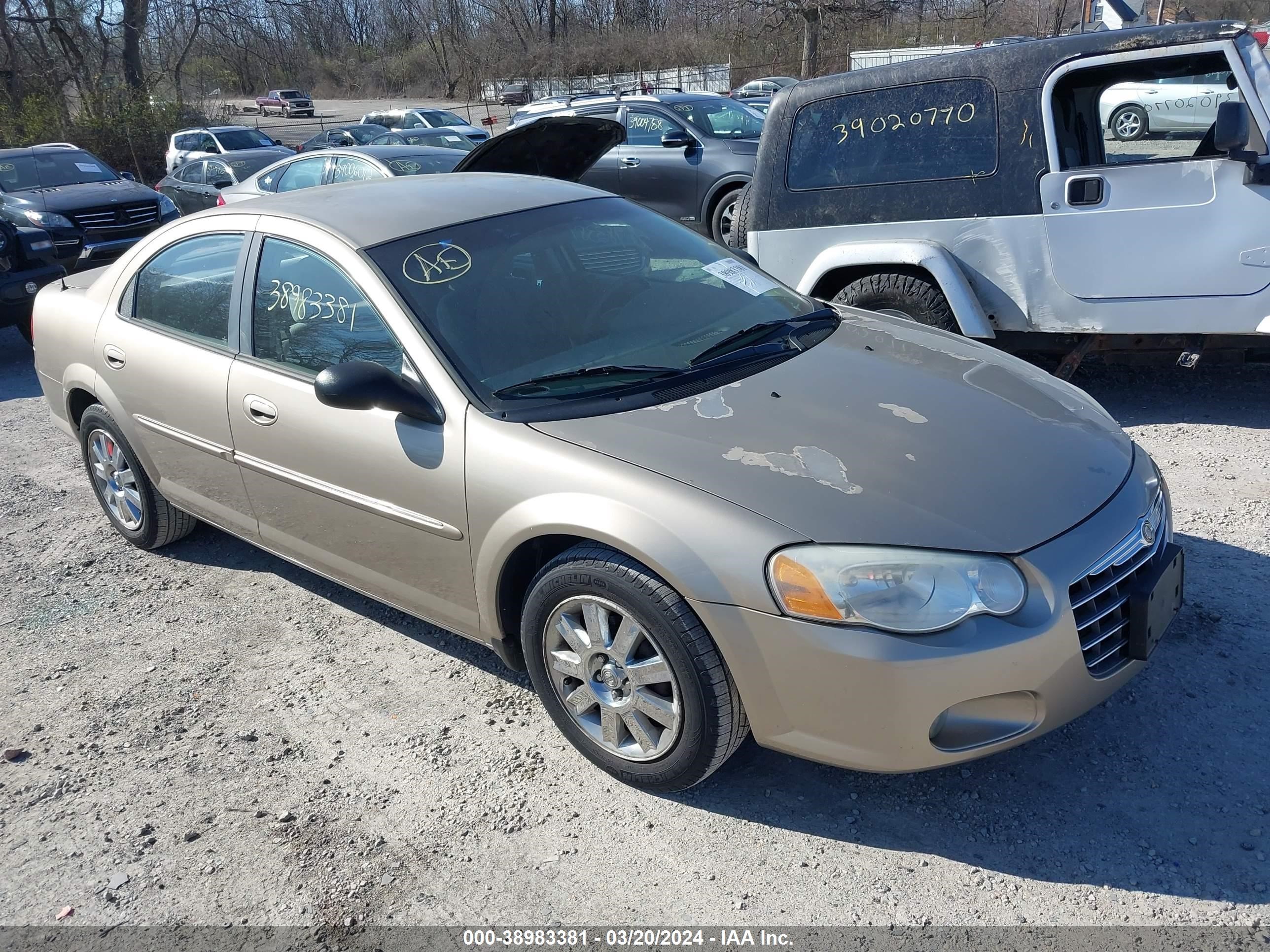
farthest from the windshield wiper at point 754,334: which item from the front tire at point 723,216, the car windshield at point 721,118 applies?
the car windshield at point 721,118

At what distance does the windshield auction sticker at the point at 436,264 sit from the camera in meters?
3.31

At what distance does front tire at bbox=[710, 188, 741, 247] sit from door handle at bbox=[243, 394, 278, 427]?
318 inches

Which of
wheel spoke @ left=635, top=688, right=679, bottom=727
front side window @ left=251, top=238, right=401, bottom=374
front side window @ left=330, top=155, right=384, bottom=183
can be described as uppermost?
front side window @ left=330, top=155, right=384, bottom=183

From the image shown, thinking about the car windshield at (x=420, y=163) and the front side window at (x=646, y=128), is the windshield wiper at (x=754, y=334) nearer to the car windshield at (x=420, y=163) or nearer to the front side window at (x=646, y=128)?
the car windshield at (x=420, y=163)

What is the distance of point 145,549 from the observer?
4773mm

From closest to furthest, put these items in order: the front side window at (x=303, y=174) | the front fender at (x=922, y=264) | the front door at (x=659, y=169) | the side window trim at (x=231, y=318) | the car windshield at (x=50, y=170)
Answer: the side window trim at (x=231, y=318) → the front fender at (x=922, y=264) → the front side window at (x=303, y=174) → the front door at (x=659, y=169) → the car windshield at (x=50, y=170)

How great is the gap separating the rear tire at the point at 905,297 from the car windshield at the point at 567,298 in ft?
6.10

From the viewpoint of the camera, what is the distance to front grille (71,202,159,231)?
456 inches

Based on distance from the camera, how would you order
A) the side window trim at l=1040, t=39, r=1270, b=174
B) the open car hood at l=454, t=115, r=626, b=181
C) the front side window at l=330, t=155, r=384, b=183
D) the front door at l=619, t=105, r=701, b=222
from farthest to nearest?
the front door at l=619, t=105, r=701, b=222
the front side window at l=330, t=155, r=384, b=183
the open car hood at l=454, t=115, r=626, b=181
the side window trim at l=1040, t=39, r=1270, b=174

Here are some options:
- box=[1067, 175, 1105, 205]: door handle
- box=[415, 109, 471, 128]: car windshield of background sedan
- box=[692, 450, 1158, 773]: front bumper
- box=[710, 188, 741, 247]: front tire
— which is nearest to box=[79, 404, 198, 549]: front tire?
box=[692, 450, 1158, 773]: front bumper

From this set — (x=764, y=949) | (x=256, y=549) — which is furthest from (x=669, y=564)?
(x=256, y=549)

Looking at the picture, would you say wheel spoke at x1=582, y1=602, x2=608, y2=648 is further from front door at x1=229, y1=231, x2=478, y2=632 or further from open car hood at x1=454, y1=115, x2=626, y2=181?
open car hood at x1=454, y1=115, x2=626, y2=181

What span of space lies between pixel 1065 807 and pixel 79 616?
382 centimetres

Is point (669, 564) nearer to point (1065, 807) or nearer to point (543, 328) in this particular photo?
point (543, 328)
